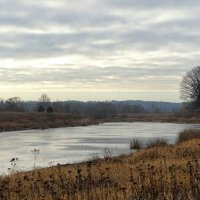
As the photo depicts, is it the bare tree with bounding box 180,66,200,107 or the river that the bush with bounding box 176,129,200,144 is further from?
the bare tree with bounding box 180,66,200,107

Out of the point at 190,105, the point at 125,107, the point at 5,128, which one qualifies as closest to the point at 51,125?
the point at 5,128

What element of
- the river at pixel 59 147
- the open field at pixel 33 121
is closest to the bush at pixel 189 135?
the river at pixel 59 147

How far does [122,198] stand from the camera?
7855 millimetres

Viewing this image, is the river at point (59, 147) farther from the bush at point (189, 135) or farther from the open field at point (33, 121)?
the open field at point (33, 121)

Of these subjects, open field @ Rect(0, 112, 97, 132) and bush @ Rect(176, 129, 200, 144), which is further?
open field @ Rect(0, 112, 97, 132)

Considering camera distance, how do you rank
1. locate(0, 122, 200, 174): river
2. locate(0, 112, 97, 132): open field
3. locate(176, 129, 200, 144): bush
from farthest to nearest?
1. locate(0, 112, 97, 132): open field
2. locate(176, 129, 200, 144): bush
3. locate(0, 122, 200, 174): river

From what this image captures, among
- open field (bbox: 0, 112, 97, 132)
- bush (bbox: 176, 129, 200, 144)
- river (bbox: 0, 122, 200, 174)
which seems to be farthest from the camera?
open field (bbox: 0, 112, 97, 132)

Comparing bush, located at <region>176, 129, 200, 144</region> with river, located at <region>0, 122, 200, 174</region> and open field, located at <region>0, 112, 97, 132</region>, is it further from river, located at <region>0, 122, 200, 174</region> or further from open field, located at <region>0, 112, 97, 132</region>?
open field, located at <region>0, 112, 97, 132</region>

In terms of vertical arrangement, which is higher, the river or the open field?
the open field

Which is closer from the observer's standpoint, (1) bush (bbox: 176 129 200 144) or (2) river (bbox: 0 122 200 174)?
(2) river (bbox: 0 122 200 174)

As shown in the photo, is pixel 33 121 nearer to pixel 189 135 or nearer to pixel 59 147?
pixel 59 147

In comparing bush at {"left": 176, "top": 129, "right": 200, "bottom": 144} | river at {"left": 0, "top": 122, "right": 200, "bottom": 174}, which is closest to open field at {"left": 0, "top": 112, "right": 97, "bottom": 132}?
river at {"left": 0, "top": 122, "right": 200, "bottom": 174}

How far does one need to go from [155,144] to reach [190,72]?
7559cm

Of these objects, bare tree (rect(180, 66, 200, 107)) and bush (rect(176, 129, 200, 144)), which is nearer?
bush (rect(176, 129, 200, 144))
